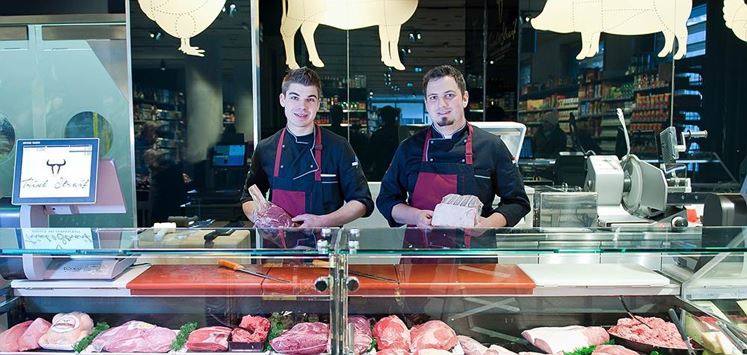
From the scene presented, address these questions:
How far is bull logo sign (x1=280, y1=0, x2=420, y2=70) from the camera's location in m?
5.71

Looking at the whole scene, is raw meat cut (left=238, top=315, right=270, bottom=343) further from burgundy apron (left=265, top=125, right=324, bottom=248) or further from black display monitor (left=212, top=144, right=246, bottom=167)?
black display monitor (left=212, top=144, right=246, bottom=167)

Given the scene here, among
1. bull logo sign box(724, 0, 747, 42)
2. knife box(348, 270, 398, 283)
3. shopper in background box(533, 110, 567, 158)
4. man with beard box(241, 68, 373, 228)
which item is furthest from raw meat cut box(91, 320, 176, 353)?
bull logo sign box(724, 0, 747, 42)

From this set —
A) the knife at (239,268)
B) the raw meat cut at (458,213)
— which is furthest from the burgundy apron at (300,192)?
the knife at (239,268)

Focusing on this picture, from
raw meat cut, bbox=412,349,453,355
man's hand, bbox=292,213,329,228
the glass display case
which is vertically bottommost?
raw meat cut, bbox=412,349,453,355

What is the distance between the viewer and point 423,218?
2.47 m

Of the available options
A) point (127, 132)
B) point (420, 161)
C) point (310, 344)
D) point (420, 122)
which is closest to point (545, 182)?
point (420, 122)

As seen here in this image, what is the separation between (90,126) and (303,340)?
182 inches

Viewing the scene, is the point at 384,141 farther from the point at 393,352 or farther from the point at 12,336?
the point at 12,336

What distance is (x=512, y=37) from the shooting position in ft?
19.9

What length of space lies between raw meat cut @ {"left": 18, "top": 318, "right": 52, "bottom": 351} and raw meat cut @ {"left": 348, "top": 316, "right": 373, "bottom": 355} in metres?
1.00

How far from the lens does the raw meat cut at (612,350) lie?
1770 millimetres

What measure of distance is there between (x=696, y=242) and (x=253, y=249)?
4.53 ft

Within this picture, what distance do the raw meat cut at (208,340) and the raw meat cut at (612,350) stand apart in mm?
1182

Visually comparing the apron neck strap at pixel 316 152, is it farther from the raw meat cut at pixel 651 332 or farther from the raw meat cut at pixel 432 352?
the raw meat cut at pixel 651 332
